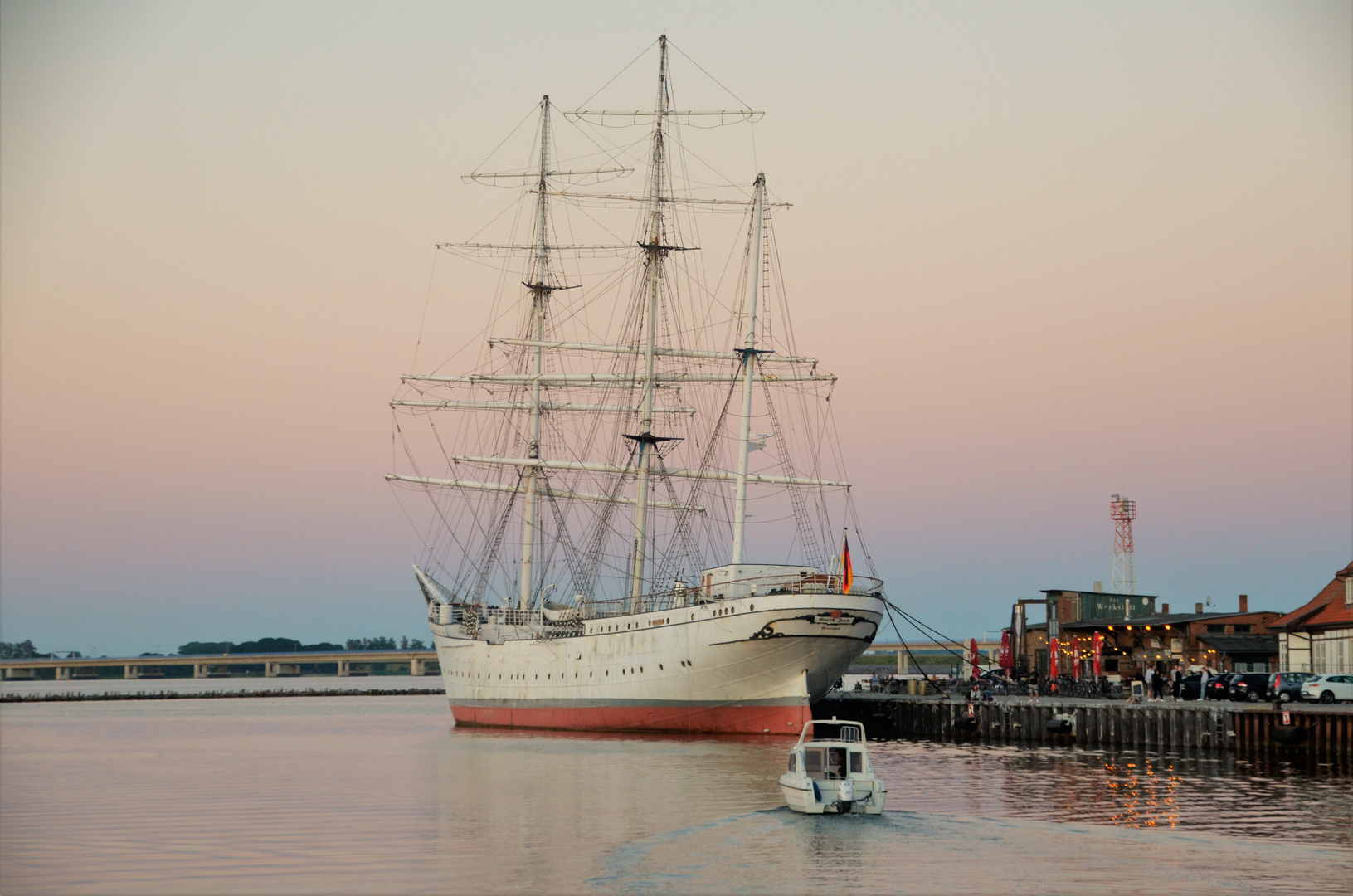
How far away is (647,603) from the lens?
69.1m

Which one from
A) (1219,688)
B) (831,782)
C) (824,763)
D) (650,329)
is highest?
(650,329)

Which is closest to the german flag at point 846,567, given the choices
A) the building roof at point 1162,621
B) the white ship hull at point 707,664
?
the white ship hull at point 707,664

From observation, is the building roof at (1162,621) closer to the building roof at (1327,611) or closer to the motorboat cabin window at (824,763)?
the building roof at (1327,611)

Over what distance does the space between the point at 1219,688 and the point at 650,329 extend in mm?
35052

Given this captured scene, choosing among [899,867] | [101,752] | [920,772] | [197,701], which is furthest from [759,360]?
[197,701]

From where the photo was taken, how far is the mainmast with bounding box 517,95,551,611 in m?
83.6

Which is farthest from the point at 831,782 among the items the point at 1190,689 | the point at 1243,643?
the point at 1243,643

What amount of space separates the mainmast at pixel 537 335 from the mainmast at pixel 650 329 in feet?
38.1

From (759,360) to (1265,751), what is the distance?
101 ft

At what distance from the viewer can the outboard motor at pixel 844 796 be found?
1240 inches

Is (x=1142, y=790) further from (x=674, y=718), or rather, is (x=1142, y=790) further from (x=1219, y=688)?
(x=674, y=718)

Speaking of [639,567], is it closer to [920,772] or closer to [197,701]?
[920,772]

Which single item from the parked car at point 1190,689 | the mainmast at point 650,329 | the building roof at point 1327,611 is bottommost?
the parked car at point 1190,689

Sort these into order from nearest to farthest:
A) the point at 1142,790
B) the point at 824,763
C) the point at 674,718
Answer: the point at 824,763 < the point at 1142,790 < the point at 674,718
